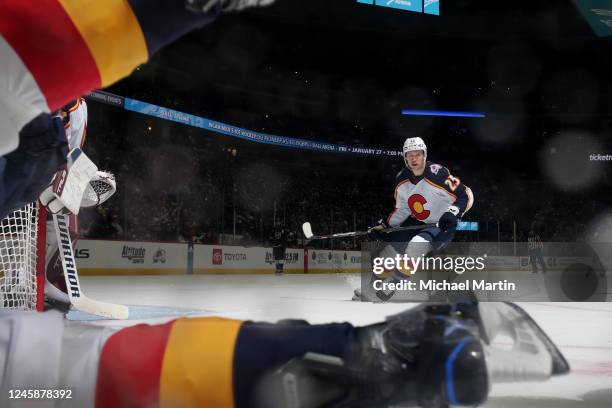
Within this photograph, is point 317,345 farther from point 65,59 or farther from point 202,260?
point 202,260

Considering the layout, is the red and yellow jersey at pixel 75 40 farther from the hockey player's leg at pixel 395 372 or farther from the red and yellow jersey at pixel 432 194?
the red and yellow jersey at pixel 432 194

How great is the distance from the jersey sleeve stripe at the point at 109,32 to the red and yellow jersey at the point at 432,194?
346cm

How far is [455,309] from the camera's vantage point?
0.79 m

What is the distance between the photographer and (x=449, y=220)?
3.88 meters

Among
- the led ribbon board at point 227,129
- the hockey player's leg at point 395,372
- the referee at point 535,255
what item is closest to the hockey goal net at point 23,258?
the hockey player's leg at point 395,372

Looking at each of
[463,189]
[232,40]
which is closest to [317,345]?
[463,189]

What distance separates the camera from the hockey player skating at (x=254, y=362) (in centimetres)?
71

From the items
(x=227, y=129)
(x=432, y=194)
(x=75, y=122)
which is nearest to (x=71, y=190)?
(x=75, y=122)

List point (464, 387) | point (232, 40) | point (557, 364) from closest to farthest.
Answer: point (464, 387)
point (557, 364)
point (232, 40)

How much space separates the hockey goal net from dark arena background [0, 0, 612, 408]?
0.04ft

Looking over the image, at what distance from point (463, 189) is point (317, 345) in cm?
355

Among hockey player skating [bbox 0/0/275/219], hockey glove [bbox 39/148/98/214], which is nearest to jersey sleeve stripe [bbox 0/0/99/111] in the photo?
hockey player skating [bbox 0/0/275/219]

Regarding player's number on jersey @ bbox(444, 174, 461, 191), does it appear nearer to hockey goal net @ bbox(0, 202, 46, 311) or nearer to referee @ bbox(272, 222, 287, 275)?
hockey goal net @ bbox(0, 202, 46, 311)

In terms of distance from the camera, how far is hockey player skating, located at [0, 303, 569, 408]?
2.33 feet
